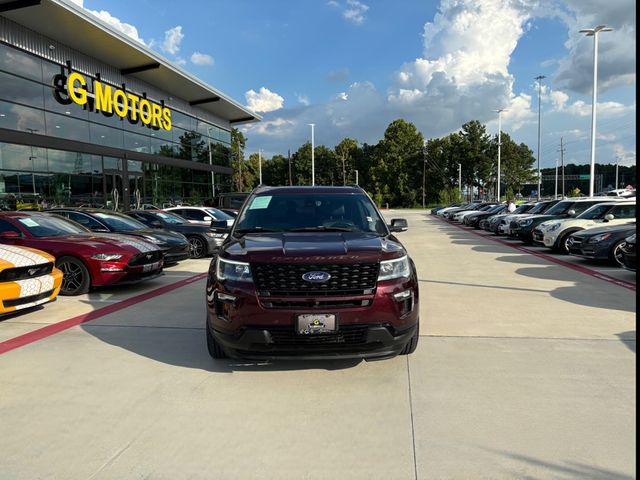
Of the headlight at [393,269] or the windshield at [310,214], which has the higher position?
the windshield at [310,214]

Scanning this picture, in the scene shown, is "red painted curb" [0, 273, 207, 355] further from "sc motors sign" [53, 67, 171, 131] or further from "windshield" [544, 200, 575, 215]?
"sc motors sign" [53, 67, 171, 131]

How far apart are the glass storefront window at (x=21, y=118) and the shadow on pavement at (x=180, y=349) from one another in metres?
15.2

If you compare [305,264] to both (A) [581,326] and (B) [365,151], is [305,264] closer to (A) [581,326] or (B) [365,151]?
(A) [581,326]

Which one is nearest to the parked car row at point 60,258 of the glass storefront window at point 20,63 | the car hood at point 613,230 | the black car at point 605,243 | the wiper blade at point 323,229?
the wiper blade at point 323,229

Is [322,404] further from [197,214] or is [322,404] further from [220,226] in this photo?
[197,214]

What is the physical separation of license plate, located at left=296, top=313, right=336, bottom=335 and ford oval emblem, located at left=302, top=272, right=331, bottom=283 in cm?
28

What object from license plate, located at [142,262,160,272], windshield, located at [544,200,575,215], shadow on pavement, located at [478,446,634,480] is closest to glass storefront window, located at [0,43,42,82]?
license plate, located at [142,262,160,272]

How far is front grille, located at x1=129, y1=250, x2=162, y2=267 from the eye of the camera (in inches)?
331

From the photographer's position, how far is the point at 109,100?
2369 cm

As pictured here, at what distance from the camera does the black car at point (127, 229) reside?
11062 mm

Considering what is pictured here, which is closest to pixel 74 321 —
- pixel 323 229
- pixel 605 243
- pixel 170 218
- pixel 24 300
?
pixel 24 300

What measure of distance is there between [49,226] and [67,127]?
14219 mm

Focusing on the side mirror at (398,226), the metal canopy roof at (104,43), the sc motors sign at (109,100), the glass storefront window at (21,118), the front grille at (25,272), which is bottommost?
the front grille at (25,272)

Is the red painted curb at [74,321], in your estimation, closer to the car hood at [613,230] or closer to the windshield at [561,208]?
the car hood at [613,230]
